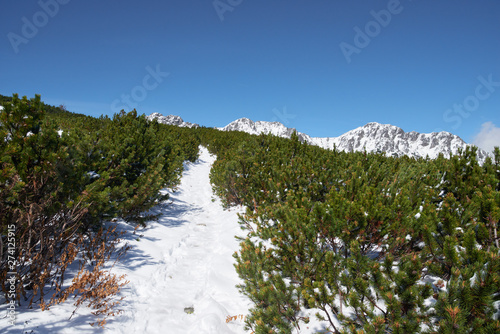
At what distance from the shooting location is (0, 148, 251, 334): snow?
107 inches

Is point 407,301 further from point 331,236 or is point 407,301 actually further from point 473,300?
point 331,236

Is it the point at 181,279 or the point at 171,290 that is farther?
the point at 181,279

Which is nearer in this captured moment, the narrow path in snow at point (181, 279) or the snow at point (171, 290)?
the snow at point (171, 290)

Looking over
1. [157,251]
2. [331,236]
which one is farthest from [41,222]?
[331,236]

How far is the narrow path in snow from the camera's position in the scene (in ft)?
10.6

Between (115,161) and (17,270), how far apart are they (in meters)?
3.10

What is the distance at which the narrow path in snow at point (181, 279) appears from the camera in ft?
10.6

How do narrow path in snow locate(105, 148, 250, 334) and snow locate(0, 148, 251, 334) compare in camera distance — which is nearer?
snow locate(0, 148, 251, 334)

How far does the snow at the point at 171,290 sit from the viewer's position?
107 inches

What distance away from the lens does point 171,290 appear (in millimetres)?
4055

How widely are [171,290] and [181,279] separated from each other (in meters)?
0.44

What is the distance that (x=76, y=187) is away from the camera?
3725 mm

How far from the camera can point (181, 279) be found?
4.49 meters

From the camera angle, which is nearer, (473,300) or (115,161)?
(473,300)
